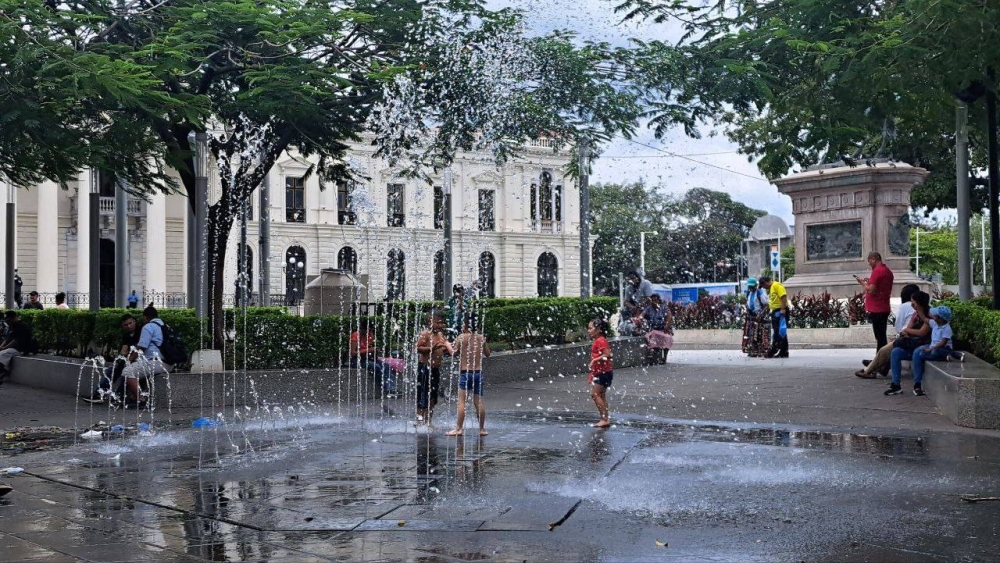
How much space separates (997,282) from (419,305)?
29.2 ft

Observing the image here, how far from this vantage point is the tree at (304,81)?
1423 centimetres

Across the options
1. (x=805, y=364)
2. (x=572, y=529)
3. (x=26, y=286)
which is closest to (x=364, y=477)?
(x=572, y=529)

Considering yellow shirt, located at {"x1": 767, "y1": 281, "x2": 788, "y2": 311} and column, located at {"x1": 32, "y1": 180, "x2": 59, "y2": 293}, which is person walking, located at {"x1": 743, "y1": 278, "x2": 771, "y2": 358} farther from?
column, located at {"x1": 32, "y1": 180, "x2": 59, "y2": 293}

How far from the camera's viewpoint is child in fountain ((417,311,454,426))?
11922mm

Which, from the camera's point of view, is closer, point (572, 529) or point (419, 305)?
point (572, 529)

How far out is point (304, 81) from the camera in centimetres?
1504

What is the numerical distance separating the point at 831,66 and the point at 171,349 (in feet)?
30.8

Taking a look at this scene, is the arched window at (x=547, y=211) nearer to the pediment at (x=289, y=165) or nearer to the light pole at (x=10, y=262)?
the pediment at (x=289, y=165)

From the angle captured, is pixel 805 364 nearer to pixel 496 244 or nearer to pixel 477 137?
pixel 477 137

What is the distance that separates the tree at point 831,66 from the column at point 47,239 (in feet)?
128

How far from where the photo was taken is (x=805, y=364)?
1806 cm

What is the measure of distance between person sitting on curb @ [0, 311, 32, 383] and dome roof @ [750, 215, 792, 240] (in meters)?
21.1

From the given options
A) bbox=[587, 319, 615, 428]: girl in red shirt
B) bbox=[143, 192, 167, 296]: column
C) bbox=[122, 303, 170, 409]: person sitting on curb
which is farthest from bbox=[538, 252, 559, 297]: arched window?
bbox=[587, 319, 615, 428]: girl in red shirt

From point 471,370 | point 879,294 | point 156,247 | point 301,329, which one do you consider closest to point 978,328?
point 879,294
